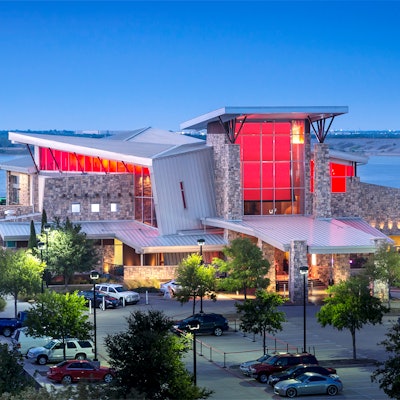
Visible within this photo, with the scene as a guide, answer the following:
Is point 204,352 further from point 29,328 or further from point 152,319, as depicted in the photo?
point 152,319

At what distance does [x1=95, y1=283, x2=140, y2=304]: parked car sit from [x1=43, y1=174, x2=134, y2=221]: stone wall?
15.0 metres

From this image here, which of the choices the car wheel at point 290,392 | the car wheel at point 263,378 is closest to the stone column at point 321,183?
the car wheel at point 263,378

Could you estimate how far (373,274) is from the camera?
61.7m

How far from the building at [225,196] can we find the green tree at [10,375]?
3414 centimetres

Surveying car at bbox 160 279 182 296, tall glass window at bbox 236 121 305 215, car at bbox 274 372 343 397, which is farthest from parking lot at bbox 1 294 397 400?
tall glass window at bbox 236 121 305 215

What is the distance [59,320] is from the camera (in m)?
45.8

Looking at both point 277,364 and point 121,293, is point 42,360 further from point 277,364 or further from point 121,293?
point 121,293

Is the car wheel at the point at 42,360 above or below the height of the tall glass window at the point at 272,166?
below

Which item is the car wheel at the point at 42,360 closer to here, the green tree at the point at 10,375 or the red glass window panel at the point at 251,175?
the green tree at the point at 10,375

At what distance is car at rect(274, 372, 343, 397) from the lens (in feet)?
132

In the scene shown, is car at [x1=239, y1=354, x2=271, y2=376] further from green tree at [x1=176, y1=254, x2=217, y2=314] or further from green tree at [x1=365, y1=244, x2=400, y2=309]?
green tree at [x1=365, y1=244, x2=400, y2=309]

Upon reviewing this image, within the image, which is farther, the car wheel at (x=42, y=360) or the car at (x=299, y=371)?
the car wheel at (x=42, y=360)

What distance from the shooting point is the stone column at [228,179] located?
73.4 meters

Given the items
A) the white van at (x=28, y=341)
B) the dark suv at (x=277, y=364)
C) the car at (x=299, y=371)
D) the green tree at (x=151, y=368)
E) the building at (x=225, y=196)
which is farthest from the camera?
the building at (x=225, y=196)
